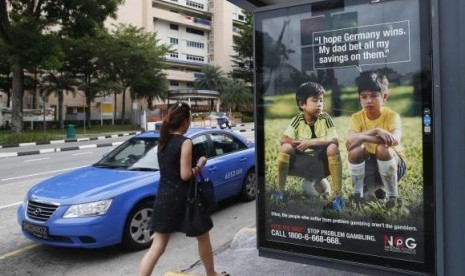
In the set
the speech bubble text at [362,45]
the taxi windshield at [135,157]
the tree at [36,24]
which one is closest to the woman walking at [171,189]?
the speech bubble text at [362,45]

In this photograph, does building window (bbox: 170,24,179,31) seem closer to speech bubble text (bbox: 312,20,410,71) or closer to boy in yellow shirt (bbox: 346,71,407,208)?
speech bubble text (bbox: 312,20,410,71)

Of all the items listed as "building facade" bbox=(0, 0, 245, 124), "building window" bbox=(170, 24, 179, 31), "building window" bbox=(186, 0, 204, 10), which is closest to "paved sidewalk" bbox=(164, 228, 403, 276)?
"building facade" bbox=(0, 0, 245, 124)

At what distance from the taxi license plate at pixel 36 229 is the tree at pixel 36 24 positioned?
19.0 m

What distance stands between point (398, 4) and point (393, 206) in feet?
4.29

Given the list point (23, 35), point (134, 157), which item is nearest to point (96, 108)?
point (23, 35)

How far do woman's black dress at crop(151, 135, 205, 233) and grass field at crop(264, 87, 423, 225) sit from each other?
29.9 inches

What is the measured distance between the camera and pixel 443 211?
2900 millimetres

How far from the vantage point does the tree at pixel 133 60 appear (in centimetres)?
3994

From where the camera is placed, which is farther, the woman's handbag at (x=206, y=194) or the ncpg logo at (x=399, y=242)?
the woman's handbag at (x=206, y=194)

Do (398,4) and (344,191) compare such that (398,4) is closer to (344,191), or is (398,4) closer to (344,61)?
(344,61)

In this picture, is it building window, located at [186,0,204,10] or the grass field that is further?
building window, located at [186,0,204,10]

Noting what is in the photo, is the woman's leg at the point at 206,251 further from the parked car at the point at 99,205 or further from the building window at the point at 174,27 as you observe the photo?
the building window at the point at 174,27

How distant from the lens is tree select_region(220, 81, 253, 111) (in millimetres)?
59153

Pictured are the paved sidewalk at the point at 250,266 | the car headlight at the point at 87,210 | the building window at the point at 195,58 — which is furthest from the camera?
the building window at the point at 195,58
